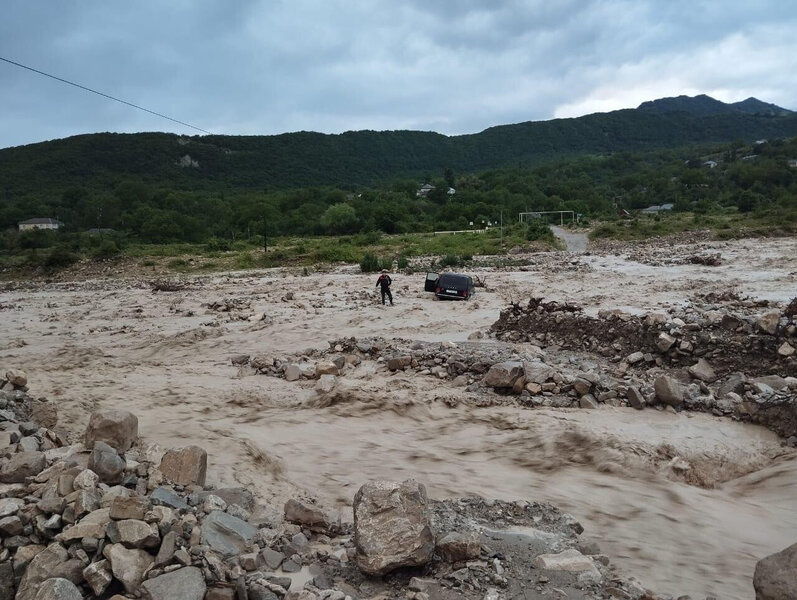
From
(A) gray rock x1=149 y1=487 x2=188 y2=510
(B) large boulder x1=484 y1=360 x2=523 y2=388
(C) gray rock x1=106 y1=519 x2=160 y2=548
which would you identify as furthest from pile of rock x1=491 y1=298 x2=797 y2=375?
(C) gray rock x1=106 y1=519 x2=160 y2=548

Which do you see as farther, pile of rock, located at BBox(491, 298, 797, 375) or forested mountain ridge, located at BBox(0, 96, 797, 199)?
forested mountain ridge, located at BBox(0, 96, 797, 199)

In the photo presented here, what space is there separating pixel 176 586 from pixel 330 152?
138 metres

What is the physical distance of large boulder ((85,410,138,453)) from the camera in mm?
5453

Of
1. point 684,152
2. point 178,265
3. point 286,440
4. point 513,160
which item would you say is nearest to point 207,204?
point 178,265

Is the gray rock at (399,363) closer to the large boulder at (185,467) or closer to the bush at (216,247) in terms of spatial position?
the large boulder at (185,467)

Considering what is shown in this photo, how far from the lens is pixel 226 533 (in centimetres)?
395

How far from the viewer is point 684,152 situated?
14538 centimetres

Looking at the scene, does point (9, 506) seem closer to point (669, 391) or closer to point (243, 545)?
point (243, 545)

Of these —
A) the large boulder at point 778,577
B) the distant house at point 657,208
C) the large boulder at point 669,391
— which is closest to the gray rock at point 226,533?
the large boulder at point 778,577

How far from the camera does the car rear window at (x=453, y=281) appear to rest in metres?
18.7

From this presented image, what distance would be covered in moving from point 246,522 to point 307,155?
13154 centimetres

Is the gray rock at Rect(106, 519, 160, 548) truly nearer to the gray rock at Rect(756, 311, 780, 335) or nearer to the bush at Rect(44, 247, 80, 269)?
the gray rock at Rect(756, 311, 780, 335)

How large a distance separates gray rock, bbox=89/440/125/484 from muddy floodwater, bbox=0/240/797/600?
1.23 m

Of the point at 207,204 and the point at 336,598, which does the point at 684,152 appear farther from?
the point at 336,598
